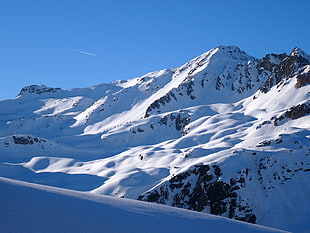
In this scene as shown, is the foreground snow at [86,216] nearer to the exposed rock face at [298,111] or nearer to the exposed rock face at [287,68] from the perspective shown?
the exposed rock face at [298,111]

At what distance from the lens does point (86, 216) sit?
9492 millimetres

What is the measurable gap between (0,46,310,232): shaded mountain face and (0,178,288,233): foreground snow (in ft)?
77.9

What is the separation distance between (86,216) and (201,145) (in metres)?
69.8

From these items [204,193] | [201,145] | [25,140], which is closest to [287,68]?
[201,145]

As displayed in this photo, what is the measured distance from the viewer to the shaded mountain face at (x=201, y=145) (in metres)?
36.4

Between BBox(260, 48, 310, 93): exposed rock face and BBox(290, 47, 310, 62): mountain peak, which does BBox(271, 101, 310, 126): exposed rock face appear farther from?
BBox(290, 47, 310, 62): mountain peak

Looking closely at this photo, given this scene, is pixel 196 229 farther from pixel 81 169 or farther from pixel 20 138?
pixel 20 138

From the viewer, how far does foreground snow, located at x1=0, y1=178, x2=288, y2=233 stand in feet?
27.2

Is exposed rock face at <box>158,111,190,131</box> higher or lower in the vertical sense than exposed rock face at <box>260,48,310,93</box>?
lower

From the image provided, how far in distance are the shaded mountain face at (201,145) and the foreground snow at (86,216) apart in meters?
23.7

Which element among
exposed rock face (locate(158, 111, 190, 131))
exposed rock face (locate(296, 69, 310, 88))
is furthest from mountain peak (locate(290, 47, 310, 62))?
exposed rock face (locate(158, 111, 190, 131))

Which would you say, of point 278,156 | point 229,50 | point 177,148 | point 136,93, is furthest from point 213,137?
point 229,50

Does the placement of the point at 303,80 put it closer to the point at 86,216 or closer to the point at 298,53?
the point at 298,53

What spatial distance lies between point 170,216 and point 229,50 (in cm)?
19788
